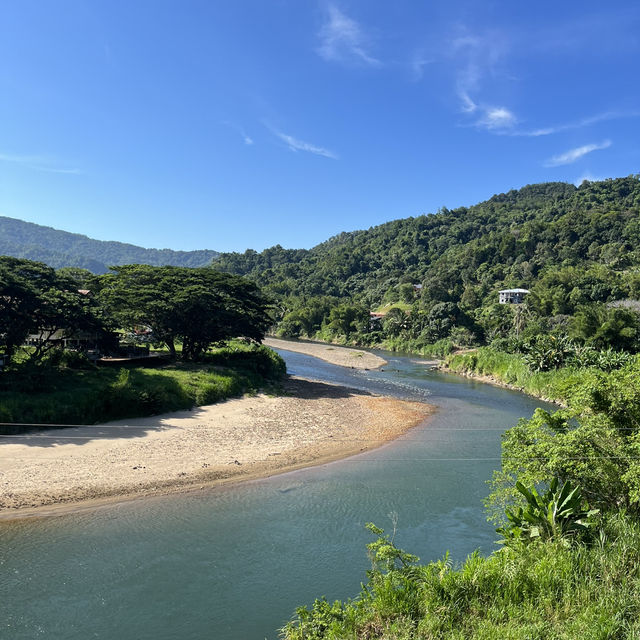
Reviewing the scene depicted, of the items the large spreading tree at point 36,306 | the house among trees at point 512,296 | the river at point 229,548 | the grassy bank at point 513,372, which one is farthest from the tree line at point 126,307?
the house among trees at point 512,296

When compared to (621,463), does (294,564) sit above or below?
below

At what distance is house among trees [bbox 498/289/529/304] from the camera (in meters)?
102

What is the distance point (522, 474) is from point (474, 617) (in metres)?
5.04

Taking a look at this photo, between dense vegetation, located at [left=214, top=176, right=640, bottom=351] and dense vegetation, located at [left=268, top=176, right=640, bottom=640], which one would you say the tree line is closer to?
dense vegetation, located at [left=268, top=176, right=640, bottom=640]

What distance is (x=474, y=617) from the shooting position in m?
9.01

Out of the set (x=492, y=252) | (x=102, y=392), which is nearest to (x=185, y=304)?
(x=102, y=392)

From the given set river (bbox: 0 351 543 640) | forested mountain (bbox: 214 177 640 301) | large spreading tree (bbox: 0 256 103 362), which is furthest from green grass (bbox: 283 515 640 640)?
forested mountain (bbox: 214 177 640 301)

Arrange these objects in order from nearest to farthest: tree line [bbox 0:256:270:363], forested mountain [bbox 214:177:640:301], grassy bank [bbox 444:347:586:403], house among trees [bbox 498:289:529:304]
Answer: tree line [bbox 0:256:270:363] < grassy bank [bbox 444:347:586:403] < house among trees [bbox 498:289:529:304] < forested mountain [bbox 214:177:640:301]

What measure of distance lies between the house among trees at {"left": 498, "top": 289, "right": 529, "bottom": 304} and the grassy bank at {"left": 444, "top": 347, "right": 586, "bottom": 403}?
153ft

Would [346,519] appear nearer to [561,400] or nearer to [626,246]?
[561,400]

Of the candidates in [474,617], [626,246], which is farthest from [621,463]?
[626,246]

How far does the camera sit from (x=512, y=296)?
339ft

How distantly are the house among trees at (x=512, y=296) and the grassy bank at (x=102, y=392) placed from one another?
80.7 meters

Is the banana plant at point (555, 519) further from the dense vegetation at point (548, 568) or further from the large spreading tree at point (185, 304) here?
the large spreading tree at point (185, 304)
